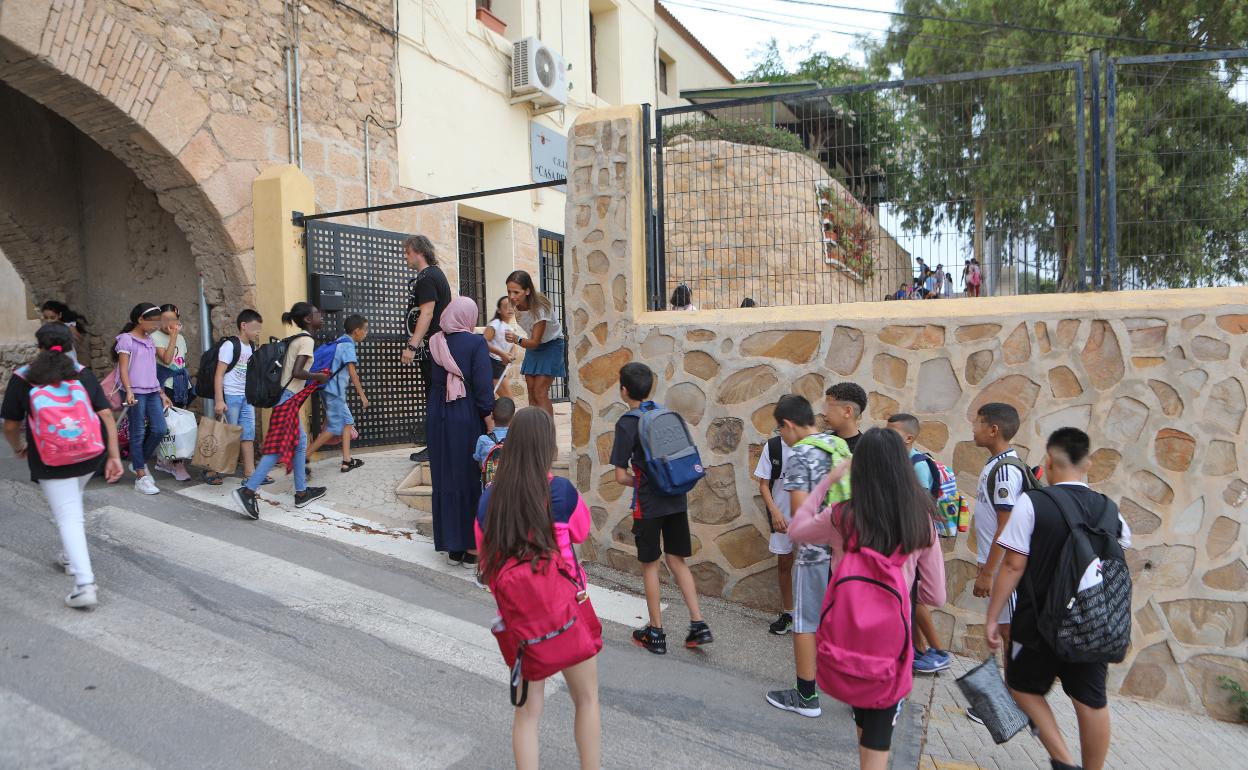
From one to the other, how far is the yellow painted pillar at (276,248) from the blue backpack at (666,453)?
455 cm

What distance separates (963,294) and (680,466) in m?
2.32

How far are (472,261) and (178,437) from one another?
18.3 ft

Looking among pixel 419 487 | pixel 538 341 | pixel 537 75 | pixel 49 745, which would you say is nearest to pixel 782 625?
pixel 538 341

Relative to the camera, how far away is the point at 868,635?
8.77ft

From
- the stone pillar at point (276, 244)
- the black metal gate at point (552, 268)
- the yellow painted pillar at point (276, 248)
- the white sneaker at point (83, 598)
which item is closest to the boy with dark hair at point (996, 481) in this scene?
the white sneaker at point (83, 598)

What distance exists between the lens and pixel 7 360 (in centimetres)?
1118

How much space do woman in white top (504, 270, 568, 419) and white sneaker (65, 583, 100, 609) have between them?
321 cm

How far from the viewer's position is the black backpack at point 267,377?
21.1ft

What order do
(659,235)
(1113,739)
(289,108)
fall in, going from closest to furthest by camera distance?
(1113,739) → (659,235) → (289,108)

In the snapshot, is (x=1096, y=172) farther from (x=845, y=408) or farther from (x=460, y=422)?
(x=460, y=422)

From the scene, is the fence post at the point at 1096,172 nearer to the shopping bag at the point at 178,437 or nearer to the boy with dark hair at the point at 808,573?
the boy with dark hair at the point at 808,573

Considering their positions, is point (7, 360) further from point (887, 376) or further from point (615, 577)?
point (887, 376)

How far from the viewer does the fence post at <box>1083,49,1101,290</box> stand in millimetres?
4855

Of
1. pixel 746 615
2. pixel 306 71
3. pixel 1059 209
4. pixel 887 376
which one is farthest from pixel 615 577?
pixel 306 71
